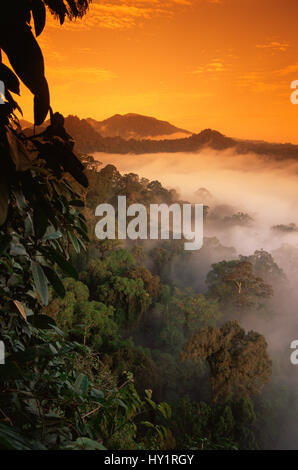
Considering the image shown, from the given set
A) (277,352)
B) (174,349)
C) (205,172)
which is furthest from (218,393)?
(205,172)

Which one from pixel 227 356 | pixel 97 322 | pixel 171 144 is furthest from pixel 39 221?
pixel 171 144

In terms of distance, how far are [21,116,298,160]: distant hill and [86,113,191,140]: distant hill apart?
23.3 inches

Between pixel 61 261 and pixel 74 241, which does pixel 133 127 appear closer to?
pixel 74 241

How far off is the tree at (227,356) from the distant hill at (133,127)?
1959 centimetres

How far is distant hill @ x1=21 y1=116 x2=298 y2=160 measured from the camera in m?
22.6

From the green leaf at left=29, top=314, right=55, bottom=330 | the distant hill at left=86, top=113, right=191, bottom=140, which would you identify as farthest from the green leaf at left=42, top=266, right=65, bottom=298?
the distant hill at left=86, top=113, right=191, bottom=140

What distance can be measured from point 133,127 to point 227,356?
19.9 metres

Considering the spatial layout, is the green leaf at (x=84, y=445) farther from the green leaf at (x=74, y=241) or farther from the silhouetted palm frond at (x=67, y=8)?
the silhouetted palm frond at (x=67, y=8)

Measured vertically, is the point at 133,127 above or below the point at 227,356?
above

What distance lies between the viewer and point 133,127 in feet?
82.8

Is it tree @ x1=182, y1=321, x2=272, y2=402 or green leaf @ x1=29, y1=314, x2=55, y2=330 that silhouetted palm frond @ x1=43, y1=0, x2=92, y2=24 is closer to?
green leaf @ x1=29, y1=314, x2=55, y2=330

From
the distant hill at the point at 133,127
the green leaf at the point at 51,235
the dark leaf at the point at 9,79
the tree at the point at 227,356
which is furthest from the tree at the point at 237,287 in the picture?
the distant hill at the point at 133,127

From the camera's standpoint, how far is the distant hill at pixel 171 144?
74.3ft

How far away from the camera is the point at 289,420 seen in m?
9.66
